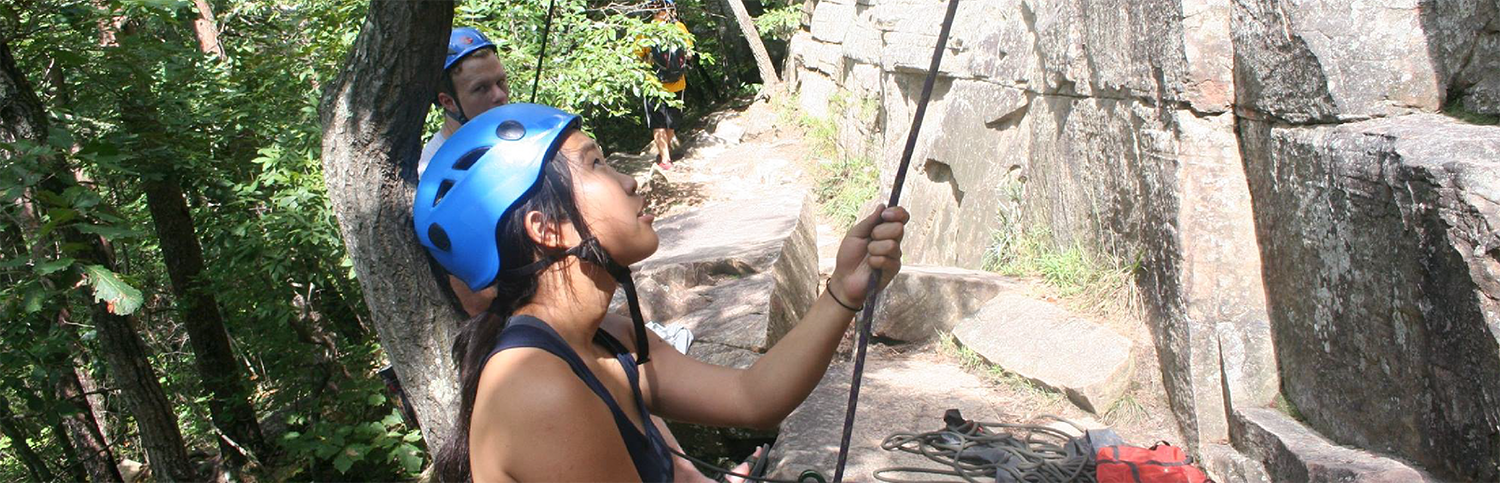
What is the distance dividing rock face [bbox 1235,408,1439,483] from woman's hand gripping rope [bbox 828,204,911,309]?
1.70m

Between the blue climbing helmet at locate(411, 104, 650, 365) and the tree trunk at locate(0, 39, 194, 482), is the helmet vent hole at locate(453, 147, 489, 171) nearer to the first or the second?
the blue climbing helmet at locate(411, 104, 650, 365)

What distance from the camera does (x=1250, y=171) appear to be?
143 inches

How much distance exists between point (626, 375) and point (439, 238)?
0.39 m

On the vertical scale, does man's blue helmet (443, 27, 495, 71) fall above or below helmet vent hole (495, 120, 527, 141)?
above

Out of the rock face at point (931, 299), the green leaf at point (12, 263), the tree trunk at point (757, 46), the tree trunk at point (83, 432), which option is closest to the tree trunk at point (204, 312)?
the tree trunk at point (83, 432)

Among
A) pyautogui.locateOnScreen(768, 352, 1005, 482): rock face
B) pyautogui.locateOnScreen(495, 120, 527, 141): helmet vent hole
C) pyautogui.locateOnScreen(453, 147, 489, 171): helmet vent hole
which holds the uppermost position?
pyautogui.locateOnScreen(495, 120, 527, 141): helmet vent hole

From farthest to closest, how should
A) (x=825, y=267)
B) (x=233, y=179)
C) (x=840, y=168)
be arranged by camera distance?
1. (x=840, y=168)
2. (x=825, y=267)
3. (x=233, y=179)

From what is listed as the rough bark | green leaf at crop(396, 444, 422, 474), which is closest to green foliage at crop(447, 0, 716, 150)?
the rough bark

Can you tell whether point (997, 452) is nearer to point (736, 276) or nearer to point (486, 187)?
point (486, 187)

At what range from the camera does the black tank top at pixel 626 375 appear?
1503 mm

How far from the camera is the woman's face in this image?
1594 millimetres

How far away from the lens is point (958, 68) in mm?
6750

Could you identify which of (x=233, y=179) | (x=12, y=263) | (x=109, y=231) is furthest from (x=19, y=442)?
(x=109, y=231)

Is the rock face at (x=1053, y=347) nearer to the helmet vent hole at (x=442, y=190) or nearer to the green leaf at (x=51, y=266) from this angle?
the helmet vent hole at (x=442, y=190)
